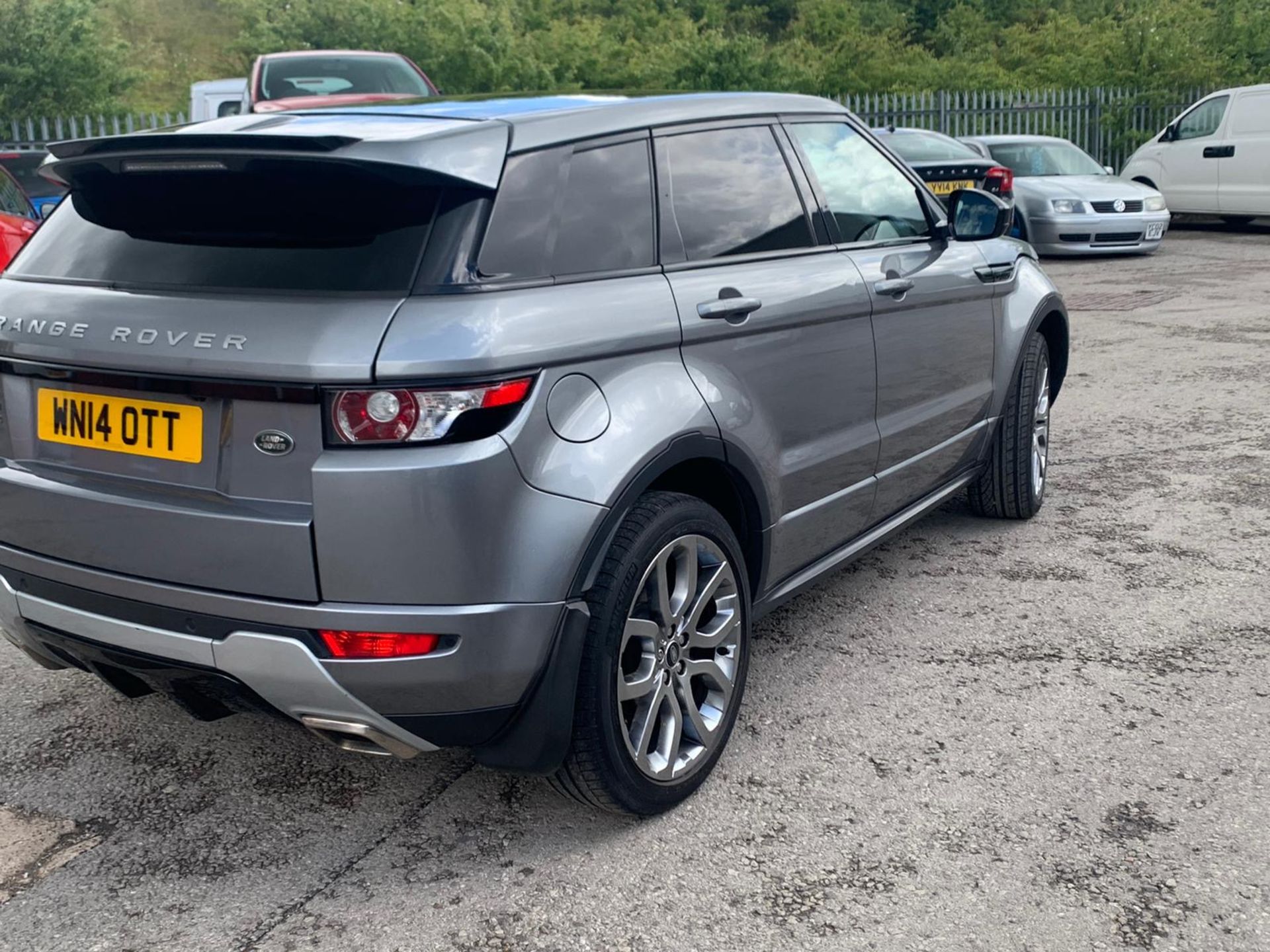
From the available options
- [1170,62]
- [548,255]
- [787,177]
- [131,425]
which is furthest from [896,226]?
[1170,62]

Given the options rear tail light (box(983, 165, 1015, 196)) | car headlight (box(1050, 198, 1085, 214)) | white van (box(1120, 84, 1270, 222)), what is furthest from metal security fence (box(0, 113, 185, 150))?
white van (box(1120, 84, 1270, 222))

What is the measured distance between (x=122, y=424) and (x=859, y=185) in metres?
2.39

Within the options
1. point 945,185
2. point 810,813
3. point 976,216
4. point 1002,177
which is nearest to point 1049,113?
point 1002,177

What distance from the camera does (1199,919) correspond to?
257cm

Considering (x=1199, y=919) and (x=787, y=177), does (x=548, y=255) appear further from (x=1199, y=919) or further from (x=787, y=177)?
(x=1199, y=919)

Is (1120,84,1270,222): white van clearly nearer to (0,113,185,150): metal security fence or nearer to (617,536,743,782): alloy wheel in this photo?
(0,113,185,150): metal security fence

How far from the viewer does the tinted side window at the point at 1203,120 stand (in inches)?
659

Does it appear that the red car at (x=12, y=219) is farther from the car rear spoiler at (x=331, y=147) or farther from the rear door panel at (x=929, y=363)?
the rear door panel at (x=929, y=363)

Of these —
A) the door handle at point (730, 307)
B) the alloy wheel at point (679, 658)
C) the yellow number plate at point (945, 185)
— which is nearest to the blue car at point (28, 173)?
the yellow number plate at point (945, 185)

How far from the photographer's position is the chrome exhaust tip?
2617mm

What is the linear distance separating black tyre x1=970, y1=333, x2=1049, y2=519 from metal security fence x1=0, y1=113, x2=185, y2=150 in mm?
14713

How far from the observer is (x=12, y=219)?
23.7 ft

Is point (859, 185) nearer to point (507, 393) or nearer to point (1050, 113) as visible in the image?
point (507, 393)

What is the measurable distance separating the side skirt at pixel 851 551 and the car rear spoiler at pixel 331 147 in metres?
1.46
